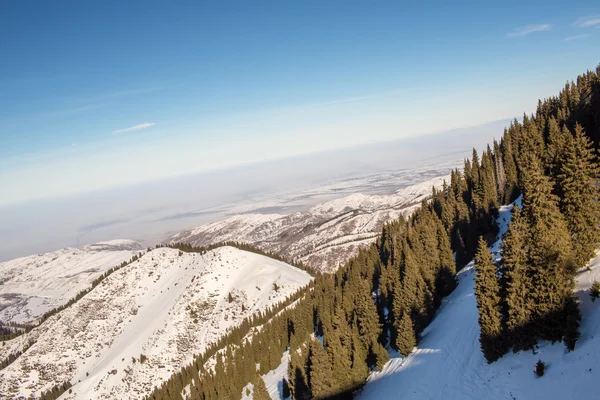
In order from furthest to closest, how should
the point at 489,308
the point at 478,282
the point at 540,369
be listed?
the point at 478,282
the point at 489,308
the point at 540,369

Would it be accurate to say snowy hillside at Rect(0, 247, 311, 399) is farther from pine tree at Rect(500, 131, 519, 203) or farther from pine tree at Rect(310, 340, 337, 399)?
pine tree at Rect(500, 131, 519, 203)

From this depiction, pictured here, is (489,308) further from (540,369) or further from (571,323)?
(571,323)

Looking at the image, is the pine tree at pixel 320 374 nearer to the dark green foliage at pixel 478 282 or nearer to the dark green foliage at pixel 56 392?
the dark green foliage at pixel 478 282

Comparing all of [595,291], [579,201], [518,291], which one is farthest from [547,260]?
[579,201]

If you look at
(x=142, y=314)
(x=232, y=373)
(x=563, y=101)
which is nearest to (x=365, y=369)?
(x=232, y=373)

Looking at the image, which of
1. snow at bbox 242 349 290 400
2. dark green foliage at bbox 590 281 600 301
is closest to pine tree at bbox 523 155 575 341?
dark green foliage at bbox 590 281 600 301

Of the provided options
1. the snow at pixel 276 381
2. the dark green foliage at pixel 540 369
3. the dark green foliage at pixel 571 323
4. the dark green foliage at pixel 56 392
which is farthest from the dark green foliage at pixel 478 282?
the dark green foliage at pixel 56 392
